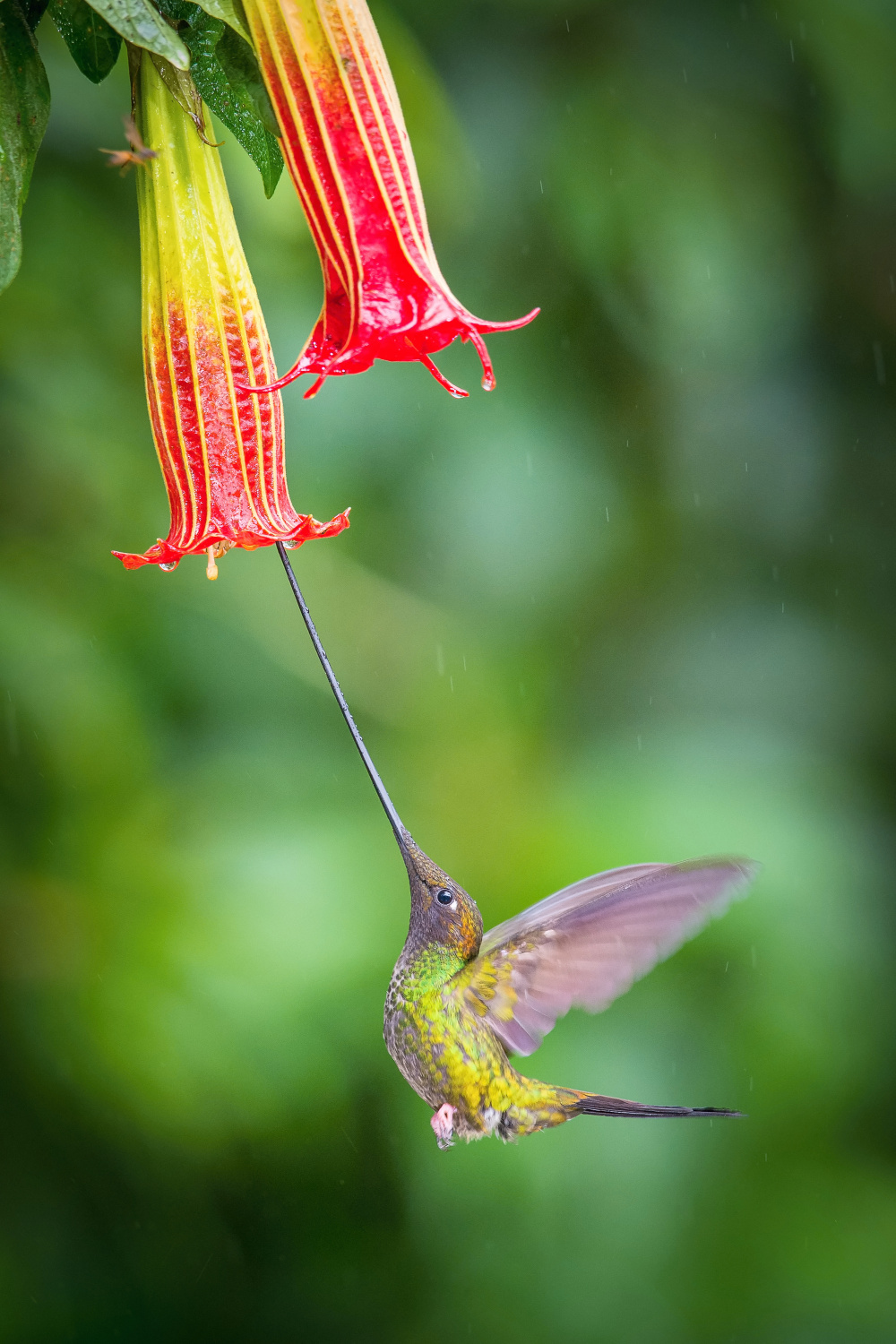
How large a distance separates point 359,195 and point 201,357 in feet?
0.44

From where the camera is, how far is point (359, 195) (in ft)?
2.08

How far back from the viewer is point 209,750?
1.84 m

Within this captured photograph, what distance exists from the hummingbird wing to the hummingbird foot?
0.27 feet

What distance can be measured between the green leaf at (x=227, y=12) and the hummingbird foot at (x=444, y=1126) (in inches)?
29.8

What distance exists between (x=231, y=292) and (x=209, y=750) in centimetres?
120

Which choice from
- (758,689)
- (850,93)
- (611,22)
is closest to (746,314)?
(850,93)

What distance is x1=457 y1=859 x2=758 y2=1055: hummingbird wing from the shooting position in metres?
0.87

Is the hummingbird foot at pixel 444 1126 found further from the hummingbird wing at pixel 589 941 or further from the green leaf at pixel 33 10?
the green leaf at pixel 33 10

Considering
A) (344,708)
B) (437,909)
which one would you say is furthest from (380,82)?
(437,909)

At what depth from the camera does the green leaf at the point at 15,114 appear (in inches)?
24.7

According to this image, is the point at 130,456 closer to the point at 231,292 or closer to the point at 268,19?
the point at 231,292

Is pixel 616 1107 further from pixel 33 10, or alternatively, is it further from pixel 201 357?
pixel 33 10

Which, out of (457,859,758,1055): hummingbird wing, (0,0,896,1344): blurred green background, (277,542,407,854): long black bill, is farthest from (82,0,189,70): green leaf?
(0,0,896,1344): blurred green background

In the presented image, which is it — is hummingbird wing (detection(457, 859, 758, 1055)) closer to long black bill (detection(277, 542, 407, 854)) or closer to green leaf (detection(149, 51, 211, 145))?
long black bill (detection(277, 542, 407, 854))
